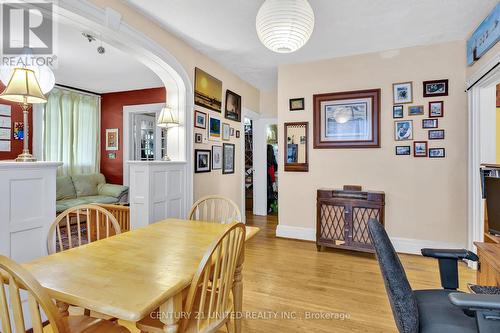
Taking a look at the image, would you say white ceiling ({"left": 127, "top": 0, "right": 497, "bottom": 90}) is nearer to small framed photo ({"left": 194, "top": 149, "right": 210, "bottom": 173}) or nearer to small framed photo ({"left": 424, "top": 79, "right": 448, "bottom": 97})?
small framed photo ({"left": 424, "top": 79, "right": 448, "bottom": 97})

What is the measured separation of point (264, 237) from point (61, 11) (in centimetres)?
357

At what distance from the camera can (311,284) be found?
2.65 meters

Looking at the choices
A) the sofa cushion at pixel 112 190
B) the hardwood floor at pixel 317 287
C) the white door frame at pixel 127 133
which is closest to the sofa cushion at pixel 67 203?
the sofa cushion at pixel 112 190

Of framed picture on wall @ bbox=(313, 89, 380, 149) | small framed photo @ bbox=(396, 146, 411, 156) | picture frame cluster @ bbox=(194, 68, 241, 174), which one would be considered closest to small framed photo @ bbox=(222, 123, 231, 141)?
picture frame cluster @ bbox=(194, 68, 241, 174)

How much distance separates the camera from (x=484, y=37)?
277 cm

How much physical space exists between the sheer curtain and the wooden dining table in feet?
14.7

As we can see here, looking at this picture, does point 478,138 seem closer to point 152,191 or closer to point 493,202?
point 493,202

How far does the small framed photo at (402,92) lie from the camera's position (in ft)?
11.5

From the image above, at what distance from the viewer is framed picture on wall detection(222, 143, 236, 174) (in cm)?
449

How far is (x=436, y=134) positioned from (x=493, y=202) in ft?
5.66

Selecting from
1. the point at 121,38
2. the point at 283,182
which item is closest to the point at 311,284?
the point at 283,182

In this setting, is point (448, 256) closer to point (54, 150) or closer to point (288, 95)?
point (288, 95)

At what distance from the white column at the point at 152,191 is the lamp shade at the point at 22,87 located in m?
1.17

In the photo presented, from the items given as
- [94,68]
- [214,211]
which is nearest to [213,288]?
[214,211]
